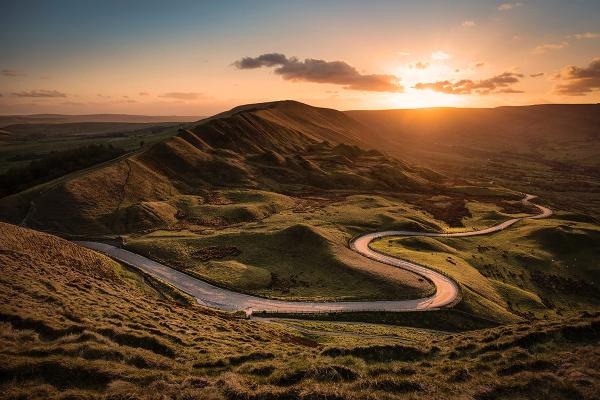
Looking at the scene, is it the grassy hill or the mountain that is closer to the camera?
the grassy hill

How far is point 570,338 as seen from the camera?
25094 millimetres

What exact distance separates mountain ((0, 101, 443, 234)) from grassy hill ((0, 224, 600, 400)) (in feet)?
191

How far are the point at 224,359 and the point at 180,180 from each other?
369ft

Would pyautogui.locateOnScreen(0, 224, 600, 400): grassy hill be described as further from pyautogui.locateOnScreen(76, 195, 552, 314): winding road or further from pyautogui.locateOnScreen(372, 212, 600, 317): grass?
pyautogui.locateOnScreen(372, 212, 600, 317): grass

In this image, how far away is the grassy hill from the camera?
19.5 meters

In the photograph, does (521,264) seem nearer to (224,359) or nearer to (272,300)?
(272,300)

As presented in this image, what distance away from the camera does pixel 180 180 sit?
129625mm

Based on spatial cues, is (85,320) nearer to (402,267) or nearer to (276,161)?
(402,267)

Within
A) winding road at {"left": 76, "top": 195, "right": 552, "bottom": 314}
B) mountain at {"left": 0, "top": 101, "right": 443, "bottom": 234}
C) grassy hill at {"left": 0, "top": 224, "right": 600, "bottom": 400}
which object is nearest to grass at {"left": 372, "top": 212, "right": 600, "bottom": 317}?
winding road at {"left": 76, "top": 195, "right": 552, "bottom": 314}

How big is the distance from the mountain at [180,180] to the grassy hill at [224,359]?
58086 millimetres

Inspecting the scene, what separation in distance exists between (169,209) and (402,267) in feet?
213

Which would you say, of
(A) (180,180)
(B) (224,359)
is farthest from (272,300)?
(A) (180,180)

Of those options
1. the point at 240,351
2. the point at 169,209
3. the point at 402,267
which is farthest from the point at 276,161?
the point at 240,351

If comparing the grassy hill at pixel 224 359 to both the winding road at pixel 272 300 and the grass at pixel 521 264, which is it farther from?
the grass at pixel 521 264
